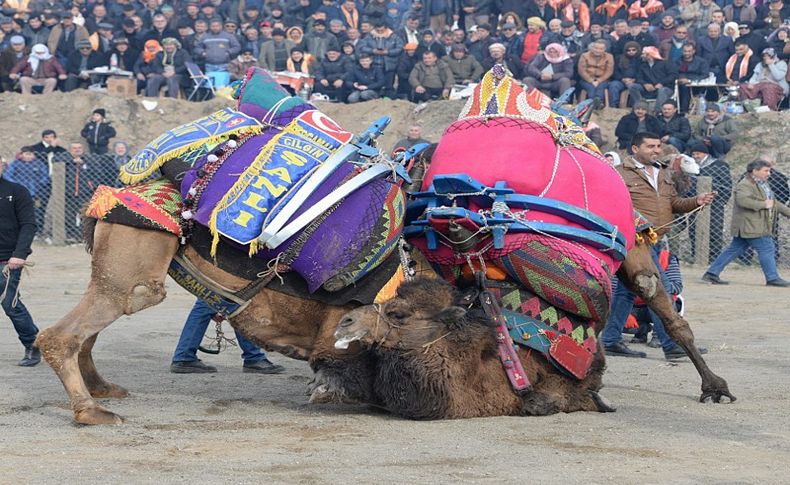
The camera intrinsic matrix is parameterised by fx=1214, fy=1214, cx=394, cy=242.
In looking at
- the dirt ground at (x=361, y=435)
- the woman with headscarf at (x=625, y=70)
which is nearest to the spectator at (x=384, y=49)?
the woman with headscarf at (x=625, y=70)

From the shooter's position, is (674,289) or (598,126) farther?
(598,126)

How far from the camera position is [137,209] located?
22.2ft

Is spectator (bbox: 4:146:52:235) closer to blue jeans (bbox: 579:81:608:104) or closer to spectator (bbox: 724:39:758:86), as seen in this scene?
blue jeans (bbox: 579:81:608:104)

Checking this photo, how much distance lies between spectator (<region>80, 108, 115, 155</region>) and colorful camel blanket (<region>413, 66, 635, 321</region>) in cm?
1418

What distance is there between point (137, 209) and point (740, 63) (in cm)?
1453

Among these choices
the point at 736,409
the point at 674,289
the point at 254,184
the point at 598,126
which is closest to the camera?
the point at 254,184

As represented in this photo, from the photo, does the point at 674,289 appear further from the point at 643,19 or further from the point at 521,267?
the point at 643,19

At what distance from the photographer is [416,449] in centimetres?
611

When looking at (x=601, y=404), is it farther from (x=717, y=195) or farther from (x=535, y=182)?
(x=717, y=195)

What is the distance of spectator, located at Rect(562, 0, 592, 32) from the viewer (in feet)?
68.9

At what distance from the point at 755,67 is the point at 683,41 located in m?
1.21

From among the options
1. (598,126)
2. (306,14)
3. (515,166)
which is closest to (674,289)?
(515,166)

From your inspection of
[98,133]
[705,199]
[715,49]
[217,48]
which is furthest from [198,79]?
[705,199]

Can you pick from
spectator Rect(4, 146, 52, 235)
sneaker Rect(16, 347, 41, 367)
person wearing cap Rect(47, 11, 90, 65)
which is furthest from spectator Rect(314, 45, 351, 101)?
sneaker Rect(16, 347, 41, 367)
